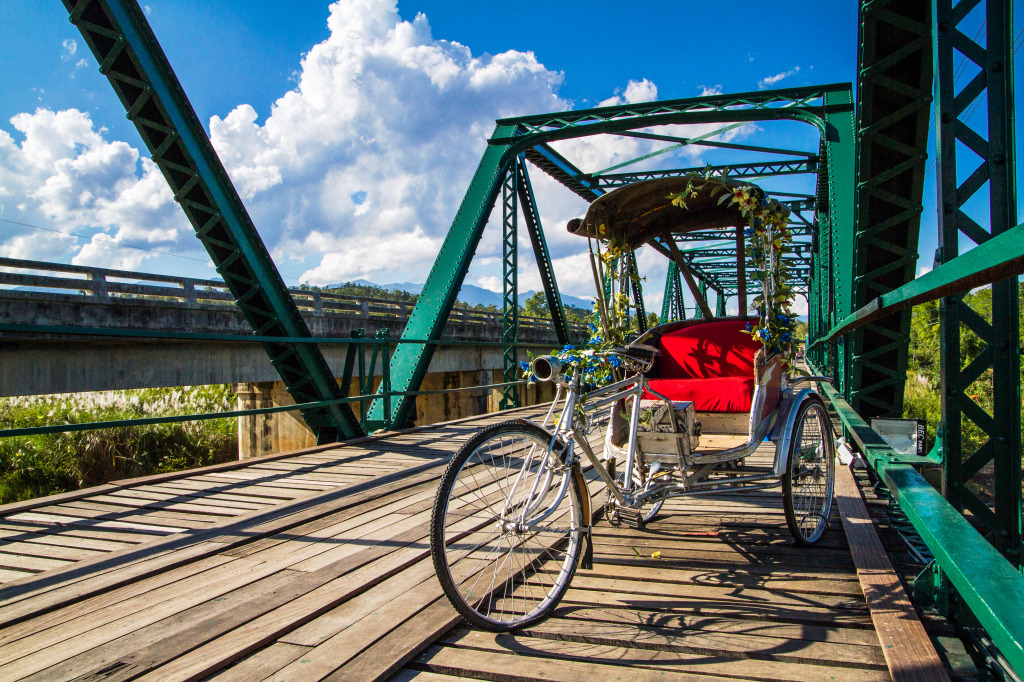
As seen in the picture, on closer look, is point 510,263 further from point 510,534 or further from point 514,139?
point 510,534

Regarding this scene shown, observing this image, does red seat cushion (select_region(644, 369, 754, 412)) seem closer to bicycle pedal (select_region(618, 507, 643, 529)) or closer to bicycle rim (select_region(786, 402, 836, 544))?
bicycle rim (select_region(786, 402, 836, 544))

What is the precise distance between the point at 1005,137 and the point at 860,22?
2.29 metres

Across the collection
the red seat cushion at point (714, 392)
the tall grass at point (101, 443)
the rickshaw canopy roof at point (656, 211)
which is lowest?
the tall grass at point (101, 443)

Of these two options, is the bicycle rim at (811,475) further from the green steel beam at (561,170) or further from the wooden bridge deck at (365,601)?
the green steel beam at (561,170)

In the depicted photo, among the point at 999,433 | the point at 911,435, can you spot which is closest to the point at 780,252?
the point at 999,433

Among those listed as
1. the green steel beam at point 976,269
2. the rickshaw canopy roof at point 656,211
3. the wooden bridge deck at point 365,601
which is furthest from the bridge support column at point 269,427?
the green steel beam at point 976,269

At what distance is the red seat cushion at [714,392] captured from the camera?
3486 mm

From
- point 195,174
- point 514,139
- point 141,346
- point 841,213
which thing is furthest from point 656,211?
point 141,346

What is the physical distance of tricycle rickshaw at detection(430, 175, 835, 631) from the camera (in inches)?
92.1

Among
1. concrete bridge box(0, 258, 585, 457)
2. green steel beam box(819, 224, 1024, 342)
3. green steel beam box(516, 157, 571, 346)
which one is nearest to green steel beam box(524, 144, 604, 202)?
green steel beam box(516, 157, 571, 346)

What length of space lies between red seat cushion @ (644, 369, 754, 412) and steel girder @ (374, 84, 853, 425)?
4130mm

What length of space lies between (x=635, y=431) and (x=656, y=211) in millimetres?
1659

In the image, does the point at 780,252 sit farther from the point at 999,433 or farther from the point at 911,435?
the point at 911,435

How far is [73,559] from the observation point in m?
2.87
